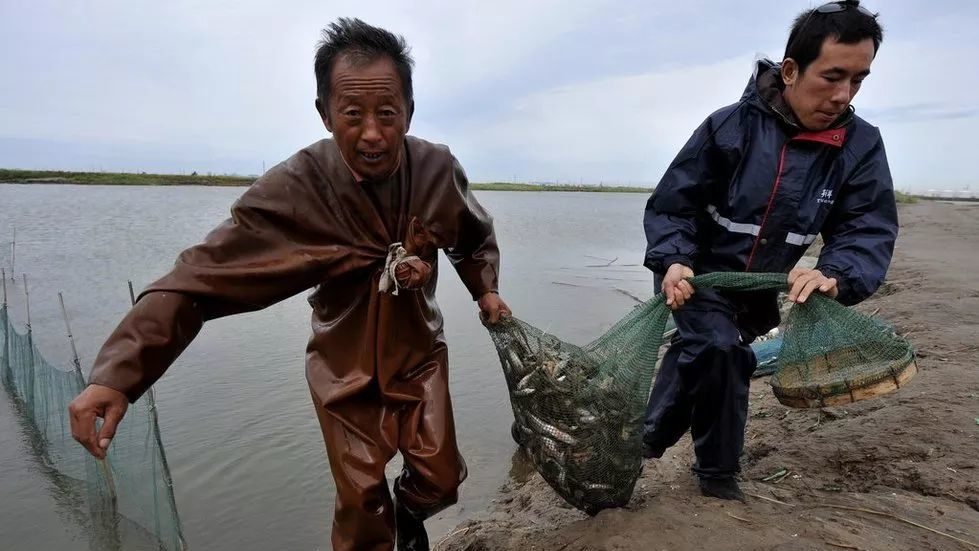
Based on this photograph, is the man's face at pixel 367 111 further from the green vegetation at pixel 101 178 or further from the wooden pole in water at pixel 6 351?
the green vegetation at pixel 101 178

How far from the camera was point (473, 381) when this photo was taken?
7512mm

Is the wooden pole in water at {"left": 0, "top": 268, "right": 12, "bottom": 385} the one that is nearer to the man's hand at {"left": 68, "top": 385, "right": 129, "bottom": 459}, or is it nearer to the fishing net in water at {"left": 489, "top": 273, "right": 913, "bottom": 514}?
the man's hand at {"left": 68, "top": 385, "right": 129, "bottom": 459}

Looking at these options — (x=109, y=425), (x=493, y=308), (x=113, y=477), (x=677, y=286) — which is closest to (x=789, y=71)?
(x=677, y=286)

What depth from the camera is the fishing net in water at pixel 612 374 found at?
2.92m

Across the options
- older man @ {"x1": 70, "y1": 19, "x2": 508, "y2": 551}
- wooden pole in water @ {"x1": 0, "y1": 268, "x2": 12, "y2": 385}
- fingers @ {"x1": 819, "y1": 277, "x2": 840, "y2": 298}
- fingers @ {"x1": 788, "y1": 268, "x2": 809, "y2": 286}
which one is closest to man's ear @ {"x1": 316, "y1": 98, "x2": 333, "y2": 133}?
older man @ {"x1": 70, "y1": 19, "x2": 508, "y2": 551}

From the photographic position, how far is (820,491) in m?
Result: 3.47

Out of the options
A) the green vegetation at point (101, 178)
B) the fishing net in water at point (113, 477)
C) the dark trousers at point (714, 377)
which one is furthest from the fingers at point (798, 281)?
the green vegetation at point (101, 178)

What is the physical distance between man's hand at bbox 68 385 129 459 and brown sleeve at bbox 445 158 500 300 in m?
1.53

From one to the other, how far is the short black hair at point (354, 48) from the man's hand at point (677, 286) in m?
1.46

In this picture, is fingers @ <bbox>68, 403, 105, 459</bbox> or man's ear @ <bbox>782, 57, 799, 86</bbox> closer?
fingers @ <bbox>68, 403, 105, 459</bbox>

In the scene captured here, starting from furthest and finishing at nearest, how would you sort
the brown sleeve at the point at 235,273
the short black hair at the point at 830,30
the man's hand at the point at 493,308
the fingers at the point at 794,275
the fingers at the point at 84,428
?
the man's hand at the point at 493,308 → the fingers at the point at 794,275 → the short black hair at the point at 830,30 → the brown sleeve at the point at 235,273 → the fingers at the point at 84,428

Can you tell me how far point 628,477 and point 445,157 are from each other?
1.77 metres

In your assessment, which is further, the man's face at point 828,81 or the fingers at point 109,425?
the man's face at point 828,81

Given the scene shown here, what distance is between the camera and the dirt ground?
2.79 metres
